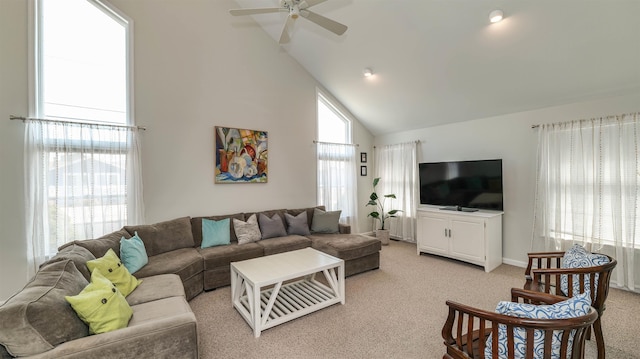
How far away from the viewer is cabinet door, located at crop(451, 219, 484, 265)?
3.87 m

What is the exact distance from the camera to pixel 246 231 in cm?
391

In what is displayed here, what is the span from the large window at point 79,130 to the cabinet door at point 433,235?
443 cm

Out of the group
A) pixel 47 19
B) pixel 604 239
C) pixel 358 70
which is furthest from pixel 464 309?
pixel 47 19

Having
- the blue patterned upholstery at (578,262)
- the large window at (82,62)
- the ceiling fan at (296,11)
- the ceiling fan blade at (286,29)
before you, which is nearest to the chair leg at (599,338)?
the blue patterned upholstery at (578,262)

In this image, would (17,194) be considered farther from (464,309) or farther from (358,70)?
(358,70)

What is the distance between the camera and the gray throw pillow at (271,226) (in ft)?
13.5

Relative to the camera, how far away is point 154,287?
2.33 metres

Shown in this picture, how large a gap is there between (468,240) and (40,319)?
4588mm

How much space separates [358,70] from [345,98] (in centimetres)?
93

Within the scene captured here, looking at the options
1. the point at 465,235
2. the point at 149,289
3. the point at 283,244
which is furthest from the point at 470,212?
the point at 149,289

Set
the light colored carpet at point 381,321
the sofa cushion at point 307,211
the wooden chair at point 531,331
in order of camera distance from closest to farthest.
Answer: the wooden chair at point 531,331, the light colored carpet at point 381,321, the sofa cushion at point 307,211

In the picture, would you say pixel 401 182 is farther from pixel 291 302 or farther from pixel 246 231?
pixel 291 302

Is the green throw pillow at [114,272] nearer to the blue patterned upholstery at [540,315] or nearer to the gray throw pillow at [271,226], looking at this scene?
the gray throw pillow at [271,226]

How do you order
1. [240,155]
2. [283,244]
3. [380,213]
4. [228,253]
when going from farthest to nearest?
[380,213] < [240,155] < [283,244] < [228,253]
